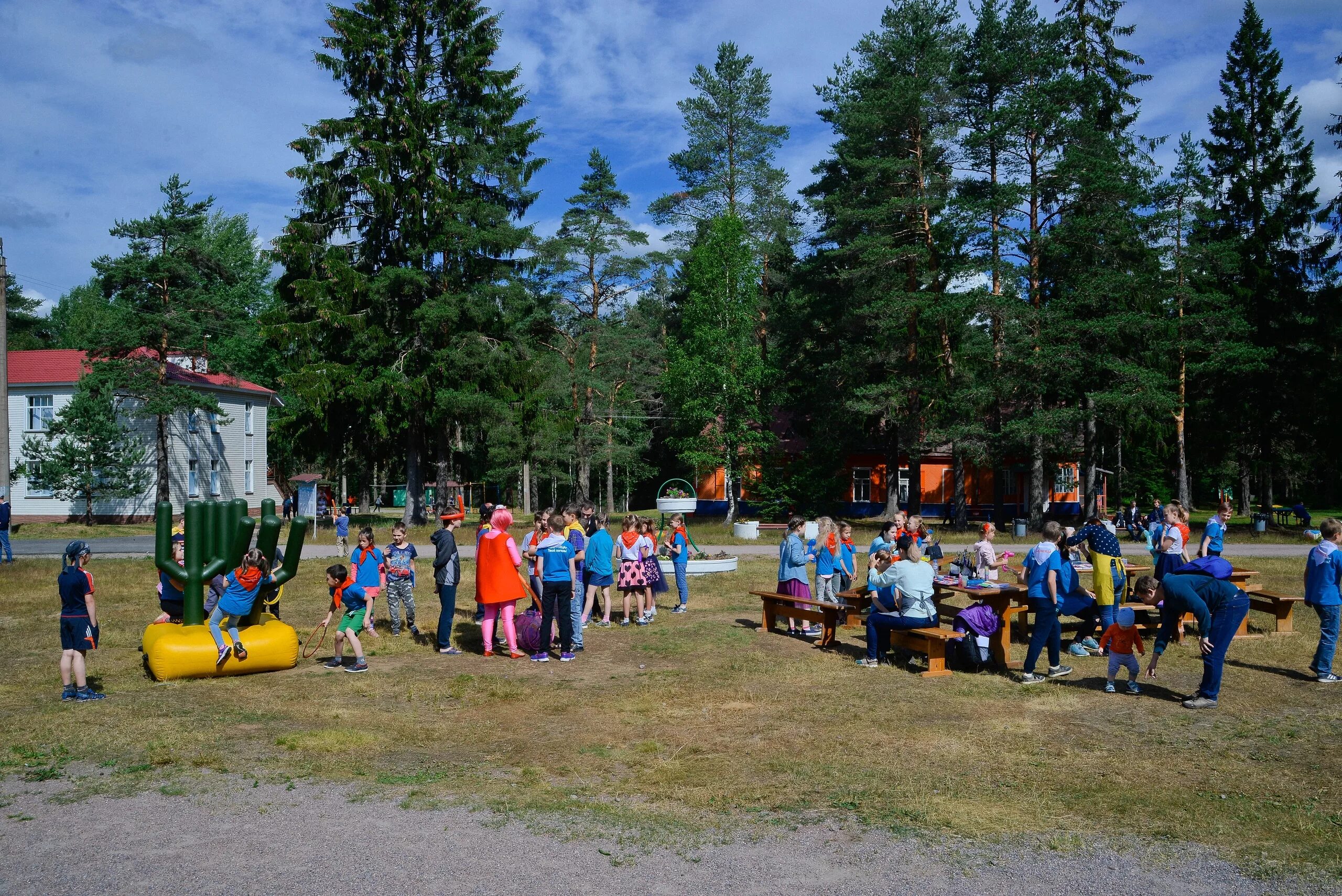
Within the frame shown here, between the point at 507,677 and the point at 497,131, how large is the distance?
29320 mm

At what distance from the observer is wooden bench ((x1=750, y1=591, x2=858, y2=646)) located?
463 inches

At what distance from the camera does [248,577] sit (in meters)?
10.2

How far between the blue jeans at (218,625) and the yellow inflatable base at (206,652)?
43 millimetres

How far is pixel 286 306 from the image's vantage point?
111 ft

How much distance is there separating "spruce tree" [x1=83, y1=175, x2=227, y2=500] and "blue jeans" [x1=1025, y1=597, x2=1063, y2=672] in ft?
121

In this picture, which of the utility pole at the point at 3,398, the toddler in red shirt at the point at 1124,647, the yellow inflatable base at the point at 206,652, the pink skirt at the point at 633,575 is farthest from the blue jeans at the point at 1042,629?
the utility pole at the point at 3,398

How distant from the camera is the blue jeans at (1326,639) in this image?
9445 mm

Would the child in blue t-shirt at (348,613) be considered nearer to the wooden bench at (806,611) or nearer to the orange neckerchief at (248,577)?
the orange neckerchief at (248,577)

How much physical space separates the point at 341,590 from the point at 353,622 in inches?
16.3

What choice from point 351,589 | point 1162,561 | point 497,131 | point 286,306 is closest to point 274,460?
point 286,306

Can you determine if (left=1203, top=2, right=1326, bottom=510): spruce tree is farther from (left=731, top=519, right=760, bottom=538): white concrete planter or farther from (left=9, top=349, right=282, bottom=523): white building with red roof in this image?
(left=9, top=349, right=282, bottom=523): white building with red roof

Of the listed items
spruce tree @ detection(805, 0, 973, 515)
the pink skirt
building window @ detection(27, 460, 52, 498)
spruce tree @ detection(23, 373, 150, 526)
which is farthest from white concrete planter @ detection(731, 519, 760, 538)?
building window @ detection(27, 460, 52, 498)

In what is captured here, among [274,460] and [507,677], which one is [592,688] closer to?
[507,677]

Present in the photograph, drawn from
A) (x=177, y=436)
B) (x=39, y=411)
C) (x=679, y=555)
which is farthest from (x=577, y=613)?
(x=39, y=411)
